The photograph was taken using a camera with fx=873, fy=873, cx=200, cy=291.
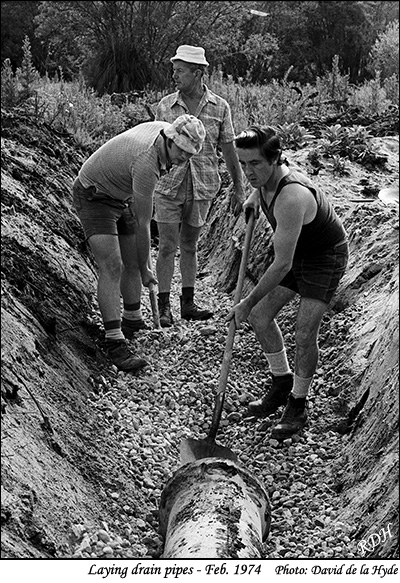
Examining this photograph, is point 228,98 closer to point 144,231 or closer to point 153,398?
point 144,231

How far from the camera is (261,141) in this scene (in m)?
4.64

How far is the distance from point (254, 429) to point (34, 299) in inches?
63.3

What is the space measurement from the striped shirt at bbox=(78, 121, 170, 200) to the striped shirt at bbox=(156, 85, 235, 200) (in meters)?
0.94

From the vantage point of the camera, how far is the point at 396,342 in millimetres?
4805

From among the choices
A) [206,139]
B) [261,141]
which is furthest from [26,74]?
[261,141]

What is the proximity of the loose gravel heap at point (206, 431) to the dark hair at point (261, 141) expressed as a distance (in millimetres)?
1734

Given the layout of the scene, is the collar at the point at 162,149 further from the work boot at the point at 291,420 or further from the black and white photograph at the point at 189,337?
the work boot at the point at 291,420

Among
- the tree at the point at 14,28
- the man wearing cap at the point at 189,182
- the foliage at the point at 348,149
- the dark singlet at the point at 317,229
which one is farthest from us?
the tree at the point at 14,28

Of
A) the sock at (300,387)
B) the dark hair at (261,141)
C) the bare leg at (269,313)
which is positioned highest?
the dark hair at (261,141)

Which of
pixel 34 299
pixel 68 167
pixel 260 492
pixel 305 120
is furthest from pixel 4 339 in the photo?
pixel 305 120

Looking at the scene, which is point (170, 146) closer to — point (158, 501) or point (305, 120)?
point (158, 501)

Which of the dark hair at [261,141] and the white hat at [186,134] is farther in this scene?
the white hat at [186,134]

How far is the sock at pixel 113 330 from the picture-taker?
19.5 ft

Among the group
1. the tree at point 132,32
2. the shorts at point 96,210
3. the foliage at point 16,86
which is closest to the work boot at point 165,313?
the shorts at point 96,210
